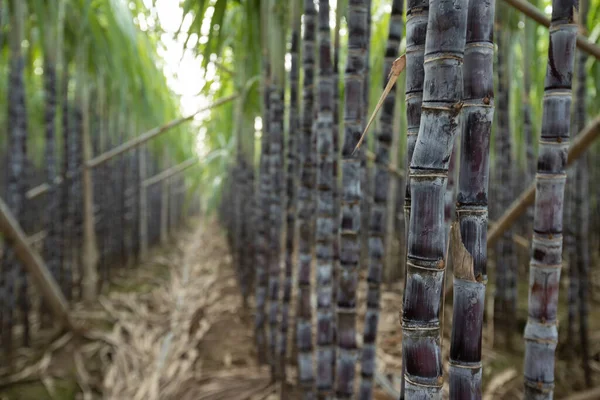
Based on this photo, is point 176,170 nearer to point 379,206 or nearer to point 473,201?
point 379,206

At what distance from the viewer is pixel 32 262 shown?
8.48 feet

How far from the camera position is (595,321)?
3.41 metres

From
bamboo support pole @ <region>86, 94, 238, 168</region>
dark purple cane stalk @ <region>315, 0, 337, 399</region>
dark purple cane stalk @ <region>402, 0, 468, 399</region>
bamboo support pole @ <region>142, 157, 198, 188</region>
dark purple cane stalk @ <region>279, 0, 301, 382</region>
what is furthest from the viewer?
bamboo support pole @ <region>142, 157, 198, 188</region>

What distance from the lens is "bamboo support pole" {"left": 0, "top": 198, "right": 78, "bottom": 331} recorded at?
2338 mm

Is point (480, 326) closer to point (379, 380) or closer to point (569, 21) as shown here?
point (569, 21)

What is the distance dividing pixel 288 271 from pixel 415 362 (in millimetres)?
1449

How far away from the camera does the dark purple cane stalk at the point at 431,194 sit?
25.6 inches

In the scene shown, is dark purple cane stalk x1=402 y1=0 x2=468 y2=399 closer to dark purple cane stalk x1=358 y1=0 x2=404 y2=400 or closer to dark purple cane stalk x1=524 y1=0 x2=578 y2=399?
dark purple cane stalk x1=524 y1=0 x2=578 y2=399

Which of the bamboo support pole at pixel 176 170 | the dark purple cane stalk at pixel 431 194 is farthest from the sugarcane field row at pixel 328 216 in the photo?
the bamboo support pole at pixel 176 170

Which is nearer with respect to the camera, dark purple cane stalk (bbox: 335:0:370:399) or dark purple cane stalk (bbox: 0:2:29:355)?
dark purple cane stalk (bbox: 335:0:370:399)

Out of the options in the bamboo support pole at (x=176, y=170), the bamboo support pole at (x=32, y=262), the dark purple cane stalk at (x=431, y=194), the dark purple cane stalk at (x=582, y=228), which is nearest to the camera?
the dark purple cane stalk at (x=431, y=194)

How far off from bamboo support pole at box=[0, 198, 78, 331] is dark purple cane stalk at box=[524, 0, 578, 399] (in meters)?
2.13

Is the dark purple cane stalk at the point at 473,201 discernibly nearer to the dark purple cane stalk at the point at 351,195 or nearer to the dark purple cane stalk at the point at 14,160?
the dark purple cane stalk at the point at 351,195

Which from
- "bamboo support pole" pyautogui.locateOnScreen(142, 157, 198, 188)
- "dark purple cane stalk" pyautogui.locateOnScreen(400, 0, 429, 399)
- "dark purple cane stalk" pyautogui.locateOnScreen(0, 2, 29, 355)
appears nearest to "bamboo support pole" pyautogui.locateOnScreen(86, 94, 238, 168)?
"dark purple cane stalk" pyautogui.locateOnScreen(0, 2, 29, 355)
